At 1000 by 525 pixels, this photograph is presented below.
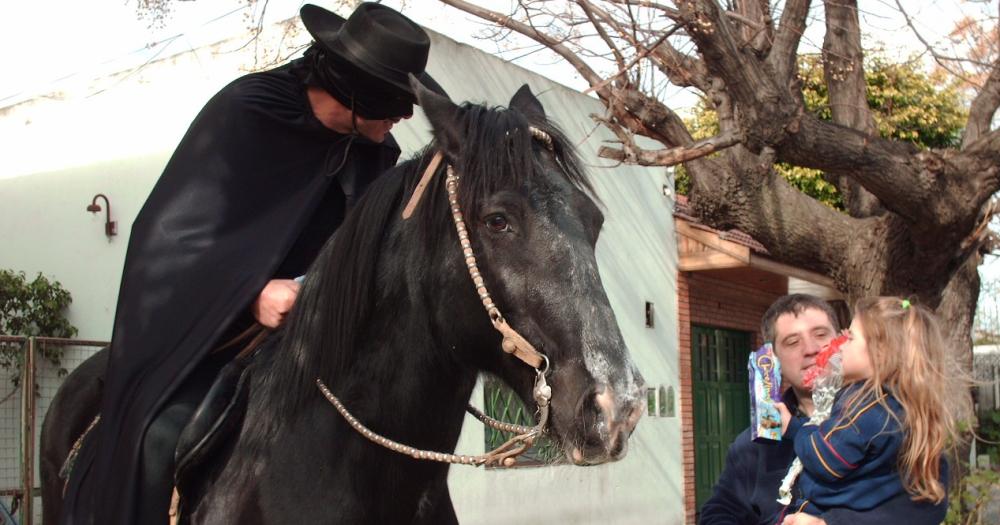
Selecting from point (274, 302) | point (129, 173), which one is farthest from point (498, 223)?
point (129, 173)

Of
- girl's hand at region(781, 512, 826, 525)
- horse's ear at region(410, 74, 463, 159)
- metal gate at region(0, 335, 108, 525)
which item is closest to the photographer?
horse's ear at region(410, 74, 463, 159)

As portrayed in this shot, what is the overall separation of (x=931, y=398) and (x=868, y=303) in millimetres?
431

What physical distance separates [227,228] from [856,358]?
2.02 m

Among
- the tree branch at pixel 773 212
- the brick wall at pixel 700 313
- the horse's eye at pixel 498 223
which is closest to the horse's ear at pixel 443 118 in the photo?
the horse's eye at pixel 498 223

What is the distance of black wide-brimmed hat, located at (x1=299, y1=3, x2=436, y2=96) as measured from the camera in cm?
325

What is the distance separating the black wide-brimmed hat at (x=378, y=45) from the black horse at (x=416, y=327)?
0.46 meters

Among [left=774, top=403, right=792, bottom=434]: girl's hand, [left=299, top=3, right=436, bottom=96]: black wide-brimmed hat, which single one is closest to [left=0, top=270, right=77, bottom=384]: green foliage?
[left=299, top=3, right=436, bottom=96]: black wide-brimmed hat

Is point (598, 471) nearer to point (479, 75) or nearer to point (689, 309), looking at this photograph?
point (689, 309)

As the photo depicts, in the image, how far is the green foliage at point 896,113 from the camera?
17.3m

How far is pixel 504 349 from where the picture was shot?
251cm

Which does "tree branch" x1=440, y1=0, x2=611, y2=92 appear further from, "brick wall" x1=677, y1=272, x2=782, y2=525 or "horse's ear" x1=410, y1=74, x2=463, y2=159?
"horse's ear" x1=410, y1=74, x2=463, y2=159

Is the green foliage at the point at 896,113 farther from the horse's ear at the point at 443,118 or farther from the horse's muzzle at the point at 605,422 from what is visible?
the horse's muzzle at the point at 605,422

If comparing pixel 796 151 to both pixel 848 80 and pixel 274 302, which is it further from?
pixel 274 302

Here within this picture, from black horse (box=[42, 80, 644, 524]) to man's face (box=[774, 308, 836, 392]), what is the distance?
4.20 feet
